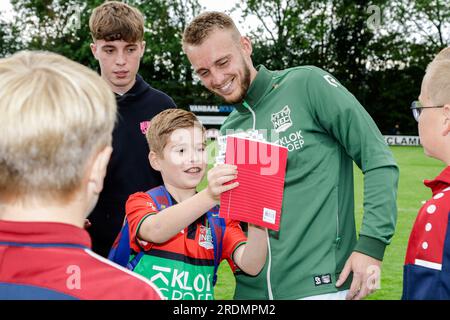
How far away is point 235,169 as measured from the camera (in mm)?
2508

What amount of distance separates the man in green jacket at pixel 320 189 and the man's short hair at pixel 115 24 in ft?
3.83

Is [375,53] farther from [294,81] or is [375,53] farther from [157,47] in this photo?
[294,81]

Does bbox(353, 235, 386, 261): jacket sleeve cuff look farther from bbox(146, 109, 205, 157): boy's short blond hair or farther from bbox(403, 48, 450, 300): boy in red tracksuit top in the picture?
bbox(146, 109, 205, 157): boy's short blond hair

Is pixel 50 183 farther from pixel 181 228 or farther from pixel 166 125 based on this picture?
pixel 166 125

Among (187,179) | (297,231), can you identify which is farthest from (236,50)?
(297,231)

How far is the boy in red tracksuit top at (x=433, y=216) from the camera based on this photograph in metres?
2.27

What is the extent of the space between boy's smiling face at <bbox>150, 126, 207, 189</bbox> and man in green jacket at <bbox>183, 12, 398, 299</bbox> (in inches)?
12.5

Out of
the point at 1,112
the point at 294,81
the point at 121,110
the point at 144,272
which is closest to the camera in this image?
the point at 1,112

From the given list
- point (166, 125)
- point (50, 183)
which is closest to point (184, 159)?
point (166, 125)

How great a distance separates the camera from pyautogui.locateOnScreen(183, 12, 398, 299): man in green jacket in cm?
266

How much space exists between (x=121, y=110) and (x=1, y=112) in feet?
7.69

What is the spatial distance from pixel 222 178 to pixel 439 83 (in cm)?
110

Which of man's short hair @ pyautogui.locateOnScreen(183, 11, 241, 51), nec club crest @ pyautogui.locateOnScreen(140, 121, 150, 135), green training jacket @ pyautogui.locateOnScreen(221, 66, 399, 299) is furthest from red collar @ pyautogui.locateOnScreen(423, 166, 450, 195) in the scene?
nec club crest @ pyautogui.locateOnScreen(140, 121, 150, 135)

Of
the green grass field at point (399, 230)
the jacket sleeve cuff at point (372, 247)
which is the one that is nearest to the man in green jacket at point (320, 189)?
the jacket sleeve cuff at point (372, 247)
